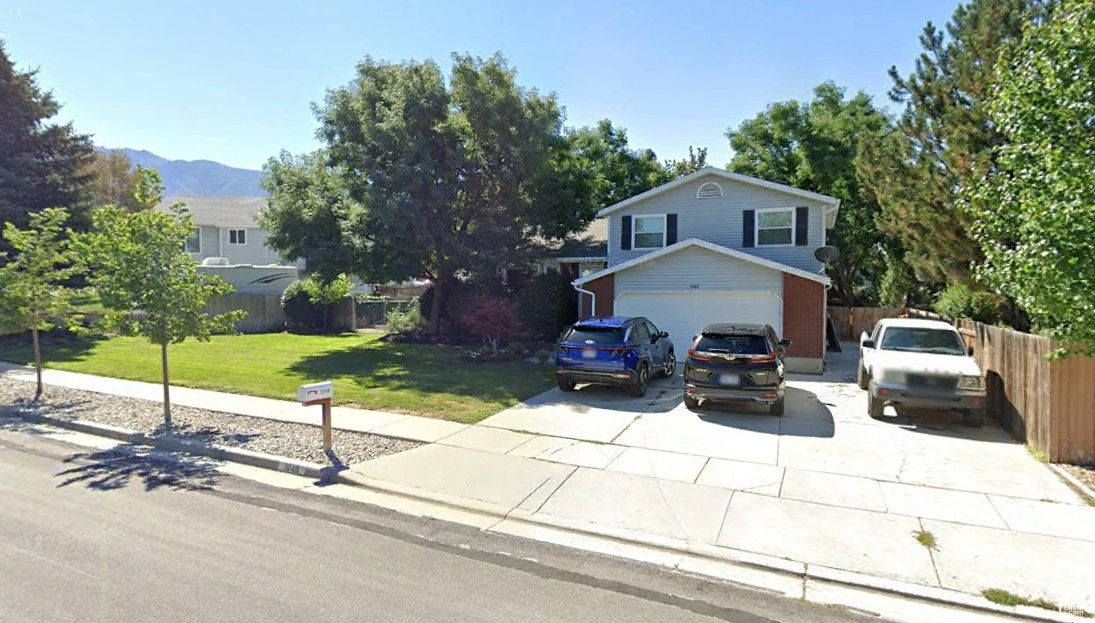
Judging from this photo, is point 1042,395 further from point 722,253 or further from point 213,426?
point 213,426

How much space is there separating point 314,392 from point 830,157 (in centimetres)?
2890

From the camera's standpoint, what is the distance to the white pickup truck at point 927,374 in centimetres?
927

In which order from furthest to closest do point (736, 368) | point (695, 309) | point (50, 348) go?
point (50, 348)
point (695, 309)
point (736, 368)

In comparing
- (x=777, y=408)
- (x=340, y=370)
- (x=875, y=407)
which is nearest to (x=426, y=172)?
(x=340, y=370)

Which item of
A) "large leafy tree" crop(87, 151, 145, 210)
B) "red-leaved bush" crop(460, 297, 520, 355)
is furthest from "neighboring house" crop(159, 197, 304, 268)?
"red-leaved bush" crop(460, 297, 520, 355)

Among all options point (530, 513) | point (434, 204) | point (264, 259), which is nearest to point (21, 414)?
point (530, 513)

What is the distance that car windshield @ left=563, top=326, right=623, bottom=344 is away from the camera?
12070 mm

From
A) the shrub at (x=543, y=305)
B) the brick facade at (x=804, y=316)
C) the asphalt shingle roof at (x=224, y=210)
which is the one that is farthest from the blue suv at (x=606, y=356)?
the asphalt shingle roof at (x=224, y=210)

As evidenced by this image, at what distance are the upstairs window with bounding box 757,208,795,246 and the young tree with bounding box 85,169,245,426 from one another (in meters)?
15.8

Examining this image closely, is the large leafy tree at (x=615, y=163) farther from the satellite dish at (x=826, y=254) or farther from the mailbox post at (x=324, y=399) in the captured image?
the mailbox post at (x=324, y=399)

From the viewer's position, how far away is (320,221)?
2062 centimetres

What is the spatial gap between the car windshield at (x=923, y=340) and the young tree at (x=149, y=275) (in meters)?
12.2

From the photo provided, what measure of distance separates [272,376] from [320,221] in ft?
28.1

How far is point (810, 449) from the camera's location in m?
8.26
